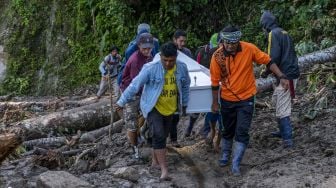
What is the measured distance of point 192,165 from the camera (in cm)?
770

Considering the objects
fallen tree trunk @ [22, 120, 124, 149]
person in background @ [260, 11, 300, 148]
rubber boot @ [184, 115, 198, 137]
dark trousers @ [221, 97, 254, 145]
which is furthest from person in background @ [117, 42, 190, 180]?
fallen tree trunk @ [22, 120, 124, 149]

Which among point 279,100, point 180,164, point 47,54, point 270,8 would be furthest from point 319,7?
point 47,54

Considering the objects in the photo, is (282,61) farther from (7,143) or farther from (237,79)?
(7,143)

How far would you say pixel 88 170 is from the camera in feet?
25.8

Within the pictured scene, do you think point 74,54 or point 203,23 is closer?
point 203,23

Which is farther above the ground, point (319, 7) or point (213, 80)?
point (319, 7)

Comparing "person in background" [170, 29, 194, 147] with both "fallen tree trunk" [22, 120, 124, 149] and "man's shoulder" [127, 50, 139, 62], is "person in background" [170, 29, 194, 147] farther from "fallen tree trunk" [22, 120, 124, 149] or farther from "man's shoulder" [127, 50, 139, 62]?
"fallen tree trunk" [22, 120, 124, 149]

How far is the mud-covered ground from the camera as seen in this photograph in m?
6.80

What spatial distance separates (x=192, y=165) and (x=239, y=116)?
1096 mm

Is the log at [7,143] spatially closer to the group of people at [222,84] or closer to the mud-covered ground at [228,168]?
the mud-covered ground at [228,168]

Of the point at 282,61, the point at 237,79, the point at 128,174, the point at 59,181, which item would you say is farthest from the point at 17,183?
the point at 282,61

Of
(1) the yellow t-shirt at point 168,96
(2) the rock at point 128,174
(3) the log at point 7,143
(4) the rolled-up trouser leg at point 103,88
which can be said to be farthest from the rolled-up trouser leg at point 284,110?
(4) the rolled-up trouser leg at point 103,88

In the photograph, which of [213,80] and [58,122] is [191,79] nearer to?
[213,80]

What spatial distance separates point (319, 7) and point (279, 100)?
5918 millimetres
